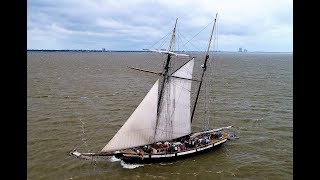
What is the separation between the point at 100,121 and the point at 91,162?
15546mm

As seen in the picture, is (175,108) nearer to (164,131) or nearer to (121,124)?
(164,131)

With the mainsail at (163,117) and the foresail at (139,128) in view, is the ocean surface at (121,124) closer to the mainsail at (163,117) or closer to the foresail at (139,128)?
the foresail at (139,128)

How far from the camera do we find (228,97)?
225 ft

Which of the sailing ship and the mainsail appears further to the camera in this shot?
the mainsail

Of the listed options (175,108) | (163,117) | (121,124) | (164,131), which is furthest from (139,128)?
(121,124)

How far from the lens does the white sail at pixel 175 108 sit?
3816 centimetres

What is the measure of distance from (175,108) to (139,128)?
20.3 ft

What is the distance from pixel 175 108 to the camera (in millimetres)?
38969

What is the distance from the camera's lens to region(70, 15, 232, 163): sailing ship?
33781 mm

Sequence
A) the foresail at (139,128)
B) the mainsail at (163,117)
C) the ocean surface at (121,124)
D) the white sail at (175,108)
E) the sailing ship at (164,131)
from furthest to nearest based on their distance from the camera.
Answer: the white sail at (175,108)
the mainsail at (163,117)
the sailing ship at (164,131)
the foresail at (139,128)
the ocean surface at (121,124)

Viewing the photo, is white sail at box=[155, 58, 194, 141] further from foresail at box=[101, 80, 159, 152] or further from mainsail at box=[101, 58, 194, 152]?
foresail at box=[101, 80, 159, 152]

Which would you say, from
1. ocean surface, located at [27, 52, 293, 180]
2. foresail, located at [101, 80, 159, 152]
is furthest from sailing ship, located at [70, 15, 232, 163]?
ocean surface, located at [27, 52, 293, 180]

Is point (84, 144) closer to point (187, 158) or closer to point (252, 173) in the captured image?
point (187, 158)

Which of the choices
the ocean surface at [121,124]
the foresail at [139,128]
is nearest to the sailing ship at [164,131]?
the foresail at [139,128]
